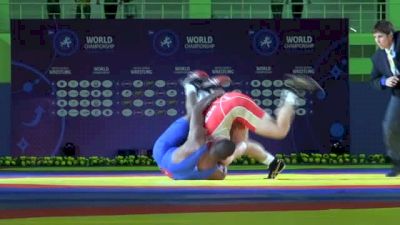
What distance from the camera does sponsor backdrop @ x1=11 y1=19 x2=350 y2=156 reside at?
43.8 ft

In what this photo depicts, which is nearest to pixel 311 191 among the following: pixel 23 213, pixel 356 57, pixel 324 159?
pixel 23 213

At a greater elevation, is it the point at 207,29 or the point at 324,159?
the point at 207,29

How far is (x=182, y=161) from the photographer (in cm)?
646

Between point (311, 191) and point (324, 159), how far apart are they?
7.52 m

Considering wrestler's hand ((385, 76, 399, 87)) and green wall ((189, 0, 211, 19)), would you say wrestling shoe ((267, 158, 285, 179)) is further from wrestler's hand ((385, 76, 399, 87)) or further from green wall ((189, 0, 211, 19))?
green wall ((189, 0, 211, 19))

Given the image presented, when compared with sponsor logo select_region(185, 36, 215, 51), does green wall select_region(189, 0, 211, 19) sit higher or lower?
higher

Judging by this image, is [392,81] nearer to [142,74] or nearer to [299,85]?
[299,85]

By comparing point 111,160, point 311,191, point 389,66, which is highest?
point 389,66

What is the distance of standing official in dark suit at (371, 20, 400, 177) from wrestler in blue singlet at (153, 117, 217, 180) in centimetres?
166

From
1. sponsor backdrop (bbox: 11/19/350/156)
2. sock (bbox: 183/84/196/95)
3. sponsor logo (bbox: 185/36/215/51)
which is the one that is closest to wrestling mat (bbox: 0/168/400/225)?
sock (bbox: 183/84/196/95)

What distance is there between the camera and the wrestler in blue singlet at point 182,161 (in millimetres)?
6447

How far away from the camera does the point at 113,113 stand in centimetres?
1339

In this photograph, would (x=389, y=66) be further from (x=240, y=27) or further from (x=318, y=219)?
(x=240, y=27)

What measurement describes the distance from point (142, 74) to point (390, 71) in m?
6.94
